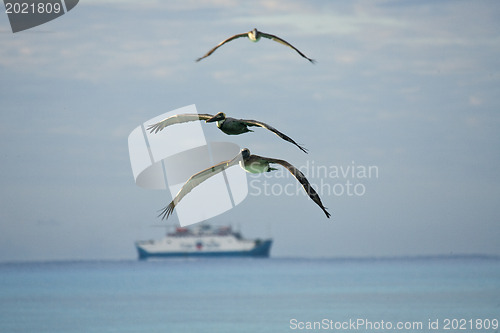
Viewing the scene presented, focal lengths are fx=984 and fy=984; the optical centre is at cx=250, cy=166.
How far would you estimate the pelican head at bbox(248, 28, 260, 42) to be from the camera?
84.6 ft

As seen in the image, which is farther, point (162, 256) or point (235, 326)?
point (162, 256)

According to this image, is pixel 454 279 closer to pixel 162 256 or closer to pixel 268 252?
pixel 268 252

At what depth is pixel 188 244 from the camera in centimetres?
15688

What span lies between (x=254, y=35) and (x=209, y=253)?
130139mm

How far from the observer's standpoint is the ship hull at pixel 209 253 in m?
155

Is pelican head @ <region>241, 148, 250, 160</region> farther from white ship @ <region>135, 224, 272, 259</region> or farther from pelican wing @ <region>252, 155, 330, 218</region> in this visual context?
white ship @ <region>135, 224, 272, 259</region>

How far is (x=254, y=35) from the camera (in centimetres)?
2591

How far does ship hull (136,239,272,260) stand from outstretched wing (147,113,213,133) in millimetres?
126524

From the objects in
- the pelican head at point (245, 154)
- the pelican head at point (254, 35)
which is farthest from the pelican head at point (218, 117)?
the pelican head at point (254, 35)

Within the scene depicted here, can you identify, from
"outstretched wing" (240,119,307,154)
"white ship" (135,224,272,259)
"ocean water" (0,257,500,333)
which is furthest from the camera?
"white ship" (135,224,272,259)

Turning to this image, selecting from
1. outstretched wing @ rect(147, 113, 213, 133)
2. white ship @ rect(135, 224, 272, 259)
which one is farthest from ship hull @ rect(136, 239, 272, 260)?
outstretched wing @ rect(147, 113, 213, 133)

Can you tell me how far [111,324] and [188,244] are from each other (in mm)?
75334

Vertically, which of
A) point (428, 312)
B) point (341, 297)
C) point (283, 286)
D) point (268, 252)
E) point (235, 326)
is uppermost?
point (235, 326)

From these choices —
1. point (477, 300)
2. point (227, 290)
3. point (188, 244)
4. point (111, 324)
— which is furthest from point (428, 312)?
point (188, 244)
